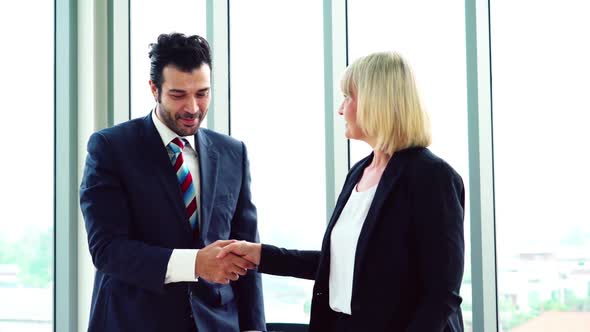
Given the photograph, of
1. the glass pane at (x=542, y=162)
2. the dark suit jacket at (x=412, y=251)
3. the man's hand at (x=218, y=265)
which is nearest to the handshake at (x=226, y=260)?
the man's hand at (x=218, y=265)

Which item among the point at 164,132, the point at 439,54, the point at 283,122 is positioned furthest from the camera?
the point at 283,122

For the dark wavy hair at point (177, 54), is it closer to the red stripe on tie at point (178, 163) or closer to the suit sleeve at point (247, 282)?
the red stripe on tie at point (178, 163)

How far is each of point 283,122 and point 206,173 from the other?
3.68 feet

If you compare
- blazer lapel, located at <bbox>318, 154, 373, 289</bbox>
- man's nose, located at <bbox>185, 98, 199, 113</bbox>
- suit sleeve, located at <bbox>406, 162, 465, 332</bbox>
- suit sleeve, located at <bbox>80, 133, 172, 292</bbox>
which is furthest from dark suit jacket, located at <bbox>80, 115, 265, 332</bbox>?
suit sleeve, located at <bbox>406, 162, 465, 332</bbox>

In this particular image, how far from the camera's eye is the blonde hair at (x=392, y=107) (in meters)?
1.93

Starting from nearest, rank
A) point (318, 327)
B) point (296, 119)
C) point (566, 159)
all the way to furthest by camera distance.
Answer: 1. point (318, 327)
2. point (566, 159)
3. point (296, 119)

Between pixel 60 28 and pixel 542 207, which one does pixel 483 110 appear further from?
pixel 60 28

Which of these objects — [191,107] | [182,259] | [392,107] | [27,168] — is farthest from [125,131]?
[27,168]

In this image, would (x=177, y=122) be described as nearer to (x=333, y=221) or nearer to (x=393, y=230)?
(x=333, y=221)

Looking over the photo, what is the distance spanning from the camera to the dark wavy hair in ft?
8.04

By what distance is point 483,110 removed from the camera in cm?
305

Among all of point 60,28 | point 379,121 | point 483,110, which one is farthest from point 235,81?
point 379,121

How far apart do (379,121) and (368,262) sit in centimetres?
36

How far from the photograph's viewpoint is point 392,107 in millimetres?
1936
